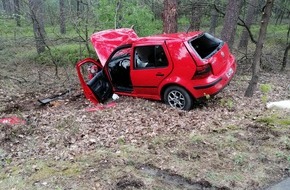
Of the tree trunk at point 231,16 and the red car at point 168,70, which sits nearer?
the red car at point 168,70

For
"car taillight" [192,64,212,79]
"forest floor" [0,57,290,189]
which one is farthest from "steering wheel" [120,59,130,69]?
"car taillight" [192,64,212,79]

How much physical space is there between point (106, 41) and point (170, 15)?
2.49 meters

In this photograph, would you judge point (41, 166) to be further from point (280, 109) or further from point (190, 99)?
point (280, 109)

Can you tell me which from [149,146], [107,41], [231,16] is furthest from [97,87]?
[231,16]

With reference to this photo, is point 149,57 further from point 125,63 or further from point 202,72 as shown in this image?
point 202,72

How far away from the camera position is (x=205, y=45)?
764cm

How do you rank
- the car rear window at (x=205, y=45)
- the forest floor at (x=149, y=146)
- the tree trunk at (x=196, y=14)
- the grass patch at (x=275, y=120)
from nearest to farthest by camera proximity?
the forest floor at (x=149, y=146), the grass patch at (x=275, y=120), the car rear window at (x=205, y=45), the tree trunk at (x=196, y=14)

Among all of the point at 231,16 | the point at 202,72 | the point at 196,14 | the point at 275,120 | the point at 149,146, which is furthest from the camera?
the point at 196,14

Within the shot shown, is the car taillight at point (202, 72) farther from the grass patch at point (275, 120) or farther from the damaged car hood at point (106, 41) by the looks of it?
the damaged car hood at point (106, 41)

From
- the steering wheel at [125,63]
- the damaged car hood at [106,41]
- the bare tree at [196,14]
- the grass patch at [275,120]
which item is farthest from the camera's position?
the bare tree at [196,14]

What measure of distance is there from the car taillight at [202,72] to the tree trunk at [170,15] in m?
4.25

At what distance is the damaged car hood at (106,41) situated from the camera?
960 cm

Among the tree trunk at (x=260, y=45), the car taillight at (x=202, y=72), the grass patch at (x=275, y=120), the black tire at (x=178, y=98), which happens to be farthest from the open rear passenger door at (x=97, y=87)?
the grass patch at (x=275, y=120)

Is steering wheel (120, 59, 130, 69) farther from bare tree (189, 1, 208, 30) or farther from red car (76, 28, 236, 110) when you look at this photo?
bare tree (189, 1, 208, 30)
